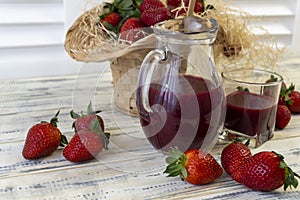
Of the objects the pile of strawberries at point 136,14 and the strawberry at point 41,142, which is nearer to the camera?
the strawberry at point 41,142

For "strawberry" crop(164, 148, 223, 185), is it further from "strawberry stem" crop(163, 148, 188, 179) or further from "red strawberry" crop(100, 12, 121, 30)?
Result: "red strawberry" crop(100, 12, 121, 30)

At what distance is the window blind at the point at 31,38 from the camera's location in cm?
141

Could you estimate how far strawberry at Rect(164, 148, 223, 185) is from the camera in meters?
0.79

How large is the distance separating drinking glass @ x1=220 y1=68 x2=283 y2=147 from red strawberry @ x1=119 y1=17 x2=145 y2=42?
0.67 ft

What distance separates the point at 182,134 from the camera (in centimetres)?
86

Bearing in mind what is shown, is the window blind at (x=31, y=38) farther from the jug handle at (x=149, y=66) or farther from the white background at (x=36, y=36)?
the jug handle at (x=149, y=66)

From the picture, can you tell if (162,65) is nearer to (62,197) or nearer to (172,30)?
(172,30)

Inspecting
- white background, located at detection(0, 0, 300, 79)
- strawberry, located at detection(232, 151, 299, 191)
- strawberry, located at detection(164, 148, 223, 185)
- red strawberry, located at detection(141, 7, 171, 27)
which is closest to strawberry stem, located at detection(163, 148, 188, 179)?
strawberry, located at detection(164, 148, 223, 185)

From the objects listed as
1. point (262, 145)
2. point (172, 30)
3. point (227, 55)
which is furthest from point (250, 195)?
point (227, 55)

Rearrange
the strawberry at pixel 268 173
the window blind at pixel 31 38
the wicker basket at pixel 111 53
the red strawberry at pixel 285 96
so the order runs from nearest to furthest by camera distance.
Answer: the strawberry at pixel 268 173, the wicker basket at pixel 111 53, the red strawberry at pixel 285 96, the window blind at pixel 31 38

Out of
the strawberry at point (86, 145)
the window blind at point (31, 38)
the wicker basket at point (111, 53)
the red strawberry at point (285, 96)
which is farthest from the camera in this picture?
the window blind at point (31, 38)

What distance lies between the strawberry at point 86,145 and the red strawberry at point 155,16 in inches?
10.3

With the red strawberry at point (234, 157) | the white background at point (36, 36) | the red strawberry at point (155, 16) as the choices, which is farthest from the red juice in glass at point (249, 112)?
the white background at point (36, 36)

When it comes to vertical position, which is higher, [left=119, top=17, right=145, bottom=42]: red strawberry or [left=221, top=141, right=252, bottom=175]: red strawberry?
[left=119, top=17, right=145, bottom=42]: red strawberry
